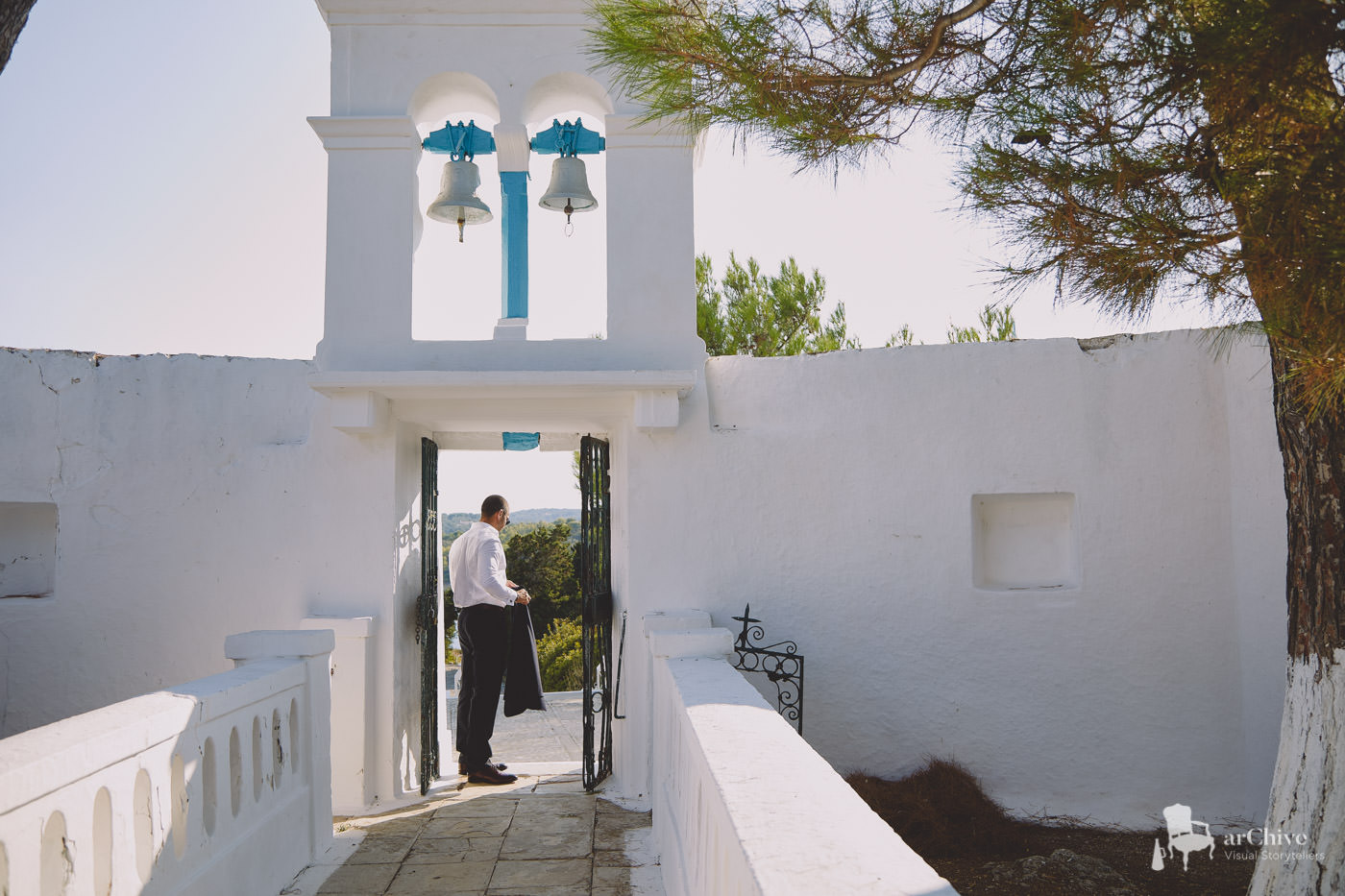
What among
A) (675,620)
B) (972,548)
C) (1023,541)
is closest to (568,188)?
(675,620)

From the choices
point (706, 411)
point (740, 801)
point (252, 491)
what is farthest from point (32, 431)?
point (740, 801)

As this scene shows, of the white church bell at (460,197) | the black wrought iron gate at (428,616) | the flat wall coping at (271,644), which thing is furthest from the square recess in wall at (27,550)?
the white church bell at (460,197)

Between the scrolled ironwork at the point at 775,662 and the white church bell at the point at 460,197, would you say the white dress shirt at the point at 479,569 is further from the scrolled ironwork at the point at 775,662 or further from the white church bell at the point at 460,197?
the white church bell at the point at 460,197

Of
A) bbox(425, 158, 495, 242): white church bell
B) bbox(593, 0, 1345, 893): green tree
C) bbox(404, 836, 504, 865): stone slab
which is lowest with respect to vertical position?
bbox(404, 836, 504, 865): stone slab

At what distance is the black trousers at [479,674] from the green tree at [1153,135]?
331cm

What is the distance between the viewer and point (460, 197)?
18.5 ft

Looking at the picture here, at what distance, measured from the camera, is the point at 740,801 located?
209 cm

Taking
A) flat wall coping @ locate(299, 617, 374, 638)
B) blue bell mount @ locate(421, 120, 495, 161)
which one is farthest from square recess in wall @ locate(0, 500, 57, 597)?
blue bell mount @ locate(421, 120, 495, 161)

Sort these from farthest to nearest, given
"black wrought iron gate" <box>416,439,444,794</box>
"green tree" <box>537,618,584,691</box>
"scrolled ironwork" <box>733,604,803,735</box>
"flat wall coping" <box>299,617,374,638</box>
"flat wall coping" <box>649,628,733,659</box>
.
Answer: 1. "green tree" <box>537,618,584,691</box>
2. "black wrought iron gate" <box>416,439,444,794</box>
3. "scrolled ironwork" <box>733,604,803,735</box>
4. "flat wall coping" <box>299,617,374,638</box>
5. "flat wall coping" <box>649,628,733,659</box>

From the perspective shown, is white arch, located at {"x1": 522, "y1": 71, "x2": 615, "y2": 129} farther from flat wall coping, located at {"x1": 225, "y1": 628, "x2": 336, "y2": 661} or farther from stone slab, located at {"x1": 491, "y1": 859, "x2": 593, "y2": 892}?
stone slab, located at {"x1": 491, "y1": 859, "x2": 593, "y2": 892}

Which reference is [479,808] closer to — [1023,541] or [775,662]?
[775,662]

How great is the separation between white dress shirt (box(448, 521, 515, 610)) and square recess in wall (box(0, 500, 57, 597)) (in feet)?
7.58

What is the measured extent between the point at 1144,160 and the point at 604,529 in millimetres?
3737

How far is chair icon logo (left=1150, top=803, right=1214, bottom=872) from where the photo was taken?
5.12 m
